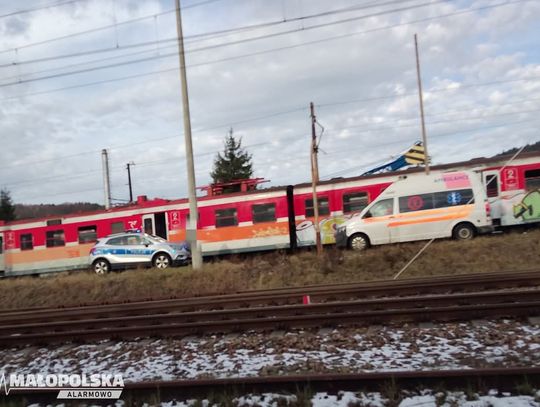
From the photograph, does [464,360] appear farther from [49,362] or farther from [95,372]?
[49,362]

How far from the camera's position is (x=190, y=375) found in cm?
563

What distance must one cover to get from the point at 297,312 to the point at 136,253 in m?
10.7

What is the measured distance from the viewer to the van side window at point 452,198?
15.4 meters

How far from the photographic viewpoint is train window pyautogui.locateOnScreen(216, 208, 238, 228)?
19562 millimetres

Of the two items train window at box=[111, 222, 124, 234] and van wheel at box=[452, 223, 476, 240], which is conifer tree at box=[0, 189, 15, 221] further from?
van wheel at box=[452, 223, 476, 240]

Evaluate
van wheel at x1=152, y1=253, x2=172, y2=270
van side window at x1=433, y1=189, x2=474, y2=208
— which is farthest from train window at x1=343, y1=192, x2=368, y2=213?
van wheel at x1=152, y1=253, x2=172, y2=270

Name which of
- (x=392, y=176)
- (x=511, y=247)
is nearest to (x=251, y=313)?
(x=511, y=247)

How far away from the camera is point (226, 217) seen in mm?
19672

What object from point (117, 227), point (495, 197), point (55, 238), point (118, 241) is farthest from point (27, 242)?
point (495, 197)

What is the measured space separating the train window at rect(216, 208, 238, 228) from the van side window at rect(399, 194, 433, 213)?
7.12 m

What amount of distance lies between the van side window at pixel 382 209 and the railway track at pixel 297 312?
213 inches

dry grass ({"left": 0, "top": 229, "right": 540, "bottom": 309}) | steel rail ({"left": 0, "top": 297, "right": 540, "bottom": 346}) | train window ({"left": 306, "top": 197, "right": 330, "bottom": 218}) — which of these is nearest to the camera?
steel rail ({"left": 0, "top": 297, "right": 540, "bottom": 346})

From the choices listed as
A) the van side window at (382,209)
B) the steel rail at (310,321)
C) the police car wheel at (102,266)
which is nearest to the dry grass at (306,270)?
the van side window at (382,209)

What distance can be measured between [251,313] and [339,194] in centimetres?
1072
